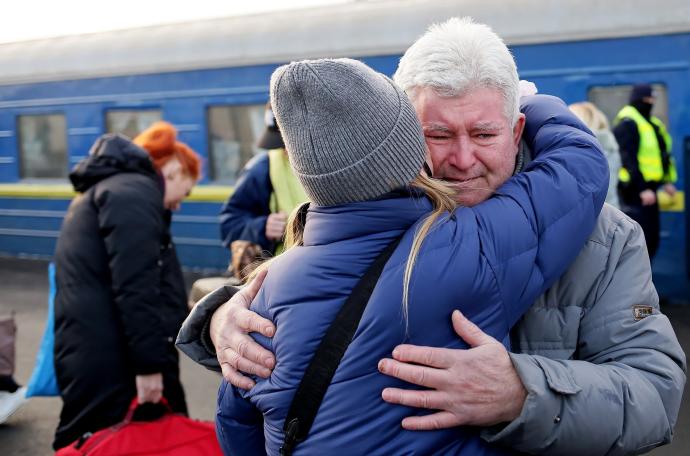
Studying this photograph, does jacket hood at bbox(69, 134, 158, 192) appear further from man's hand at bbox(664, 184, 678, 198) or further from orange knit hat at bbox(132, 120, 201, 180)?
man's hand at bbox(664, 184, 678, 198)

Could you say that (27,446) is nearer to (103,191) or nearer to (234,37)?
(103,191)

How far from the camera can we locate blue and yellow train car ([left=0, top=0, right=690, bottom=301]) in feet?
23.5

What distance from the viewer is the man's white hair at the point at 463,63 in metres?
1.63

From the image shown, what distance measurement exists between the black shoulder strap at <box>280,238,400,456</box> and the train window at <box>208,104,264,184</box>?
25.5 feet

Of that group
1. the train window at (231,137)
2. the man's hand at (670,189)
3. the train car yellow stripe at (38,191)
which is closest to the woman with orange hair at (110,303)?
the man's hand at (670,189)

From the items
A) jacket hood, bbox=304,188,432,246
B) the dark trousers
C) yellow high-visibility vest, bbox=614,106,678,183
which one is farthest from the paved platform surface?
jacket hood, bbox=304,188,432,246

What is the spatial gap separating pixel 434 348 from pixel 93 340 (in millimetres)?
Result: 2288

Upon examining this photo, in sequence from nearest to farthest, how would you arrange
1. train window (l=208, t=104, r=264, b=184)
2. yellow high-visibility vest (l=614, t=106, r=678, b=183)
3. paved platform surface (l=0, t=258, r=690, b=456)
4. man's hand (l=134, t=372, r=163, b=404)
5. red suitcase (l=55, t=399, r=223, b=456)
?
red suitcase (l=55, t=399, r=223, b=456) < man's hand (l=134, t=372, r=163, b=404) < paved platform surface (l=0, t=258, r=690, b=456) < yellow high-visibility vest (l=614, t=106, r=678, b=183) < train window (l=208, t=104, r=264, b=184)

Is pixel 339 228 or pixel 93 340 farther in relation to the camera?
pixel 93 340

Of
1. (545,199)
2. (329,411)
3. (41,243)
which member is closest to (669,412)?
(545,199)

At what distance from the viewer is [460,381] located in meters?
1.38

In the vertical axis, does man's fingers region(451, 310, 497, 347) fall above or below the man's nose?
below

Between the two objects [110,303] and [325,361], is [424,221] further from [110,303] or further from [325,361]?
[110,303]

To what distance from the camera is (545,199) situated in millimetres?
1487
